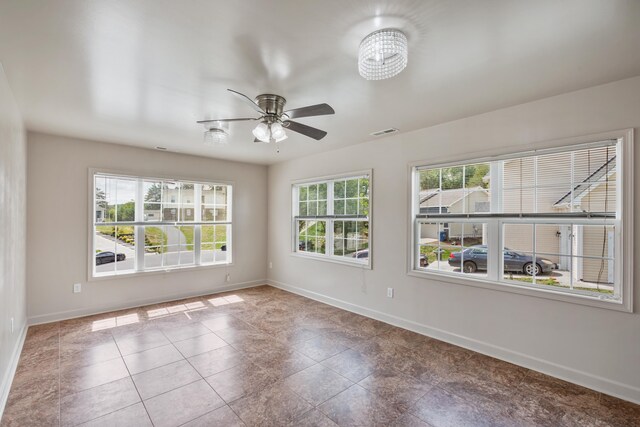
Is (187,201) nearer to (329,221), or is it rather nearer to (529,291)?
(329,221)

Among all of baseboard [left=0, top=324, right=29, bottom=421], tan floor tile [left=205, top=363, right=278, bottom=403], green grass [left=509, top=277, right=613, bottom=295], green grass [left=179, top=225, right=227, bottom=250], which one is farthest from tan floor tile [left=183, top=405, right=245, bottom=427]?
green grass [left=179, top=225, right=227, bottom=250]

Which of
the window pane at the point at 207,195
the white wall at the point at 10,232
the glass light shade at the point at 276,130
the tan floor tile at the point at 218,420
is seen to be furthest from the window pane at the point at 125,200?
the tan floor tile at the point at 218,420

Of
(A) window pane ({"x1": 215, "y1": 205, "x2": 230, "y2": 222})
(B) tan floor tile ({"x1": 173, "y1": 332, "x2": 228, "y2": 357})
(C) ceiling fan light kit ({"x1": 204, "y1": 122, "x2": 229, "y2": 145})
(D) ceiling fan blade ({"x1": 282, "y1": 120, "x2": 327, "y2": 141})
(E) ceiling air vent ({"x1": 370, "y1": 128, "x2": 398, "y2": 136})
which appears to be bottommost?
(B) tan floor tile ({"x1": 173, "y1": 332, "x2": 228, "y2": 357})

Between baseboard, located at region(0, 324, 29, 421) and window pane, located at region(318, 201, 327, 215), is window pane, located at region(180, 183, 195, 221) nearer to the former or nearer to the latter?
window pane, located at region(318, 201, 327, 215)

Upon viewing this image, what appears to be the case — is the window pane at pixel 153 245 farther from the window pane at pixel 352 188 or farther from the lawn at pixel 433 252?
the lawn at pixel 433 252

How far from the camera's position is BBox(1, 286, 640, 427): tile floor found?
7.09ft

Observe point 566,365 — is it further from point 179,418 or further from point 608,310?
point 179,418

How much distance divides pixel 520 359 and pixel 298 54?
11.0 feet

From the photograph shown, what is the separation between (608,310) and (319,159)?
12.9ft

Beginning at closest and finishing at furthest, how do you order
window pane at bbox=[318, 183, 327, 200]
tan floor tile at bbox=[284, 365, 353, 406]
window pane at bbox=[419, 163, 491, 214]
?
1. tan floor tile at bbox=[284, 365, 353, 406]
2. window pane at bbox=[419, 163, 491, 214]
3. window pane at bbox=[318, 183, 327, 200]

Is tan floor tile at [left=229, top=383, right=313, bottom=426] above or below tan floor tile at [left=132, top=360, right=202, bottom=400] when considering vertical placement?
above

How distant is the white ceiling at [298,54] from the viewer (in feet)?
5.27

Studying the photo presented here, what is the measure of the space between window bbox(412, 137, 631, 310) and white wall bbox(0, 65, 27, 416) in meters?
3.92

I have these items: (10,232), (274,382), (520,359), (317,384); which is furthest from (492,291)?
(10,232)
